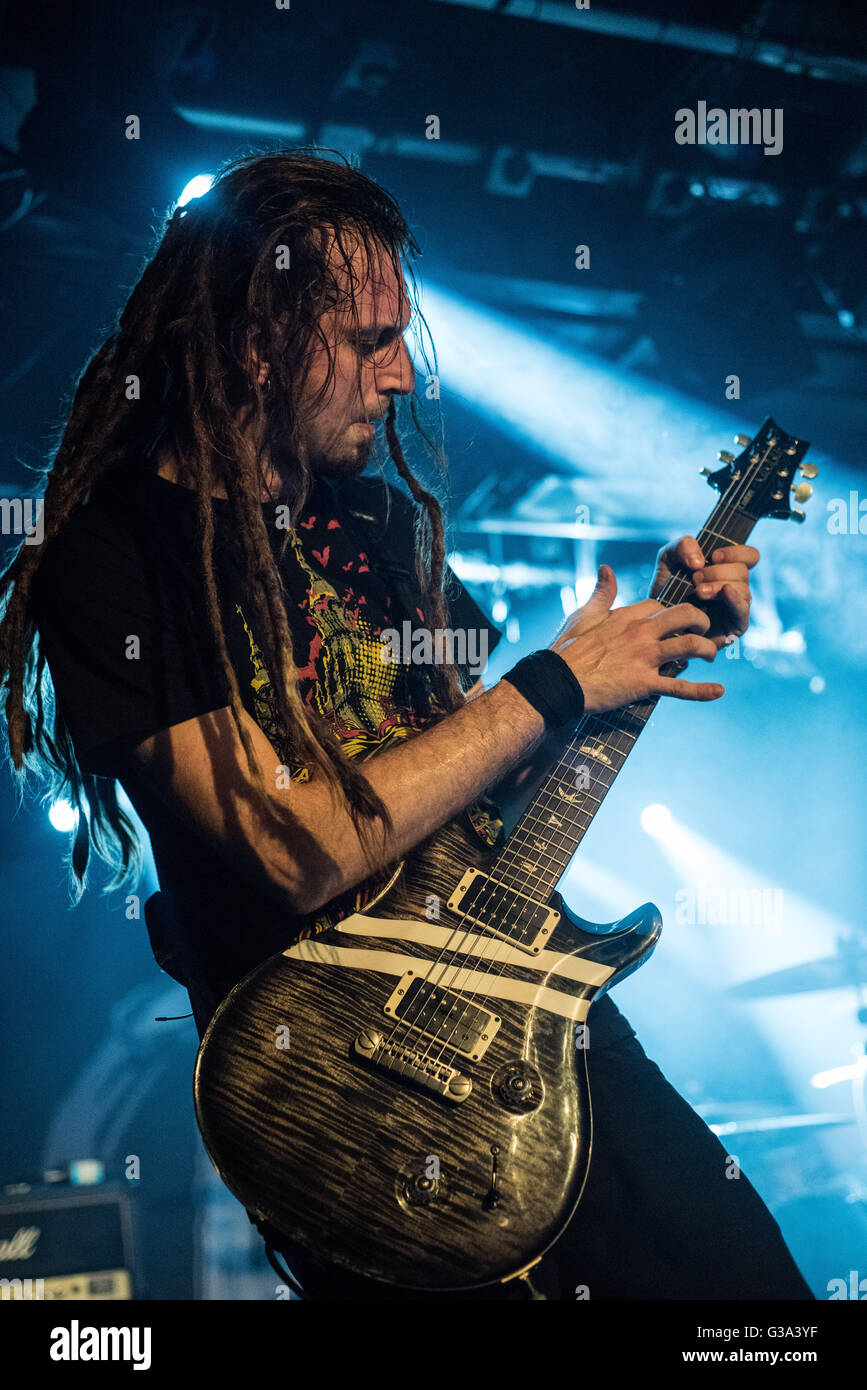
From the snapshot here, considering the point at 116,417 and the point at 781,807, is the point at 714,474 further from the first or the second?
the point at 781,807

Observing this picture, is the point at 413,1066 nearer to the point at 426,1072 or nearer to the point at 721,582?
the point at 426,1072

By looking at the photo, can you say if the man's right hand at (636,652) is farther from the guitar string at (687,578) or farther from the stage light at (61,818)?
the stage light at (61,818)

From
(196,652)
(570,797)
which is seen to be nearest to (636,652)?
(570,797)

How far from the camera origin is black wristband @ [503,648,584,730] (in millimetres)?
1604

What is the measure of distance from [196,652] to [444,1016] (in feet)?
2.49

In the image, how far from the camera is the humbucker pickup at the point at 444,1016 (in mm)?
1492

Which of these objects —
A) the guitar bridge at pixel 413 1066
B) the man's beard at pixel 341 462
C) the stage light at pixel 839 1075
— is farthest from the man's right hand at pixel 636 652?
the stage light at pixel 839 1075

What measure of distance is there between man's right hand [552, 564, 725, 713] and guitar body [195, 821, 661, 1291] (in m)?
0.45

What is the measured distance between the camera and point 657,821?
6891 millimetres

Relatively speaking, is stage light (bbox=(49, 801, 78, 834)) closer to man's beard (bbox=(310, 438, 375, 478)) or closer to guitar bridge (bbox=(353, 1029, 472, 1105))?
man's beard (bbox=(310, 438, 375, 478))

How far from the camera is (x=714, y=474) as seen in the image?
6.95ft

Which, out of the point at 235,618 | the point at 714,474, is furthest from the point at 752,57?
the point at 235,618

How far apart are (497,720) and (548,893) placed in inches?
13.8

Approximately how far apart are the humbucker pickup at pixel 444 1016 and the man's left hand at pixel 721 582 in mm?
883
